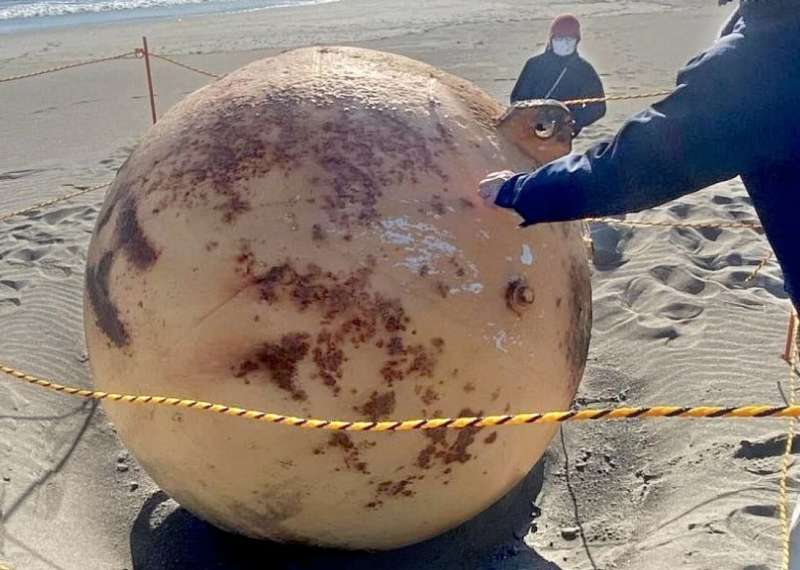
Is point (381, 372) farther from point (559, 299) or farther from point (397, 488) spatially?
point (559, 299)

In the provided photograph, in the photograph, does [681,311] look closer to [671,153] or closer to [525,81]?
[525,81]

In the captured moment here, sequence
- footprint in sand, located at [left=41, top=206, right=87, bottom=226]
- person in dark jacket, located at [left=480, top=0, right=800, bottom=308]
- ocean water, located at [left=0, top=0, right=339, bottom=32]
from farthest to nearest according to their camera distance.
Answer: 1. ocean water, located at [left=0, top=0, right=339, bottom=32]
2. footprint in sand, located at [left=41, top=206, right=87, bottom=226]
3. person in dark jacket, located at [left=480, top=0, right=800, bottom=308]

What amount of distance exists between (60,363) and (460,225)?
8.84 ft

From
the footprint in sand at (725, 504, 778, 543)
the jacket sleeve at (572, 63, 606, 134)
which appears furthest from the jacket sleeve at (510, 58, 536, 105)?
the footprint in sand at (725, 504, 778, 543)

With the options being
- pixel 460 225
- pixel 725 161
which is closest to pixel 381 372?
pixel 460 225

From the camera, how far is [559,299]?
2.81 m

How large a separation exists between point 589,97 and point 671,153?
4.32m

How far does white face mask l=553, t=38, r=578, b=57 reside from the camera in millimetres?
6203

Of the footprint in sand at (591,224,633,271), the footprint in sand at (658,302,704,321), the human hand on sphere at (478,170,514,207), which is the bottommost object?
the footprint in sand at (591,224,633,271)

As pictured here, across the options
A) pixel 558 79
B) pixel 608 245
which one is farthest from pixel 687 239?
pixel 558 79

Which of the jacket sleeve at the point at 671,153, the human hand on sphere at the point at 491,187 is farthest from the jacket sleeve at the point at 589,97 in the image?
the jacket sleeve at the point at 671,153

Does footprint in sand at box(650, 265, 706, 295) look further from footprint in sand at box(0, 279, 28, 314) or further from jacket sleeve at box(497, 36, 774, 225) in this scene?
footprint in sand at box(0, 279, 28, 314)

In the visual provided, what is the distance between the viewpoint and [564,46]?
6.23 m

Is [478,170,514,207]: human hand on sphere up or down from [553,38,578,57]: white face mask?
up
